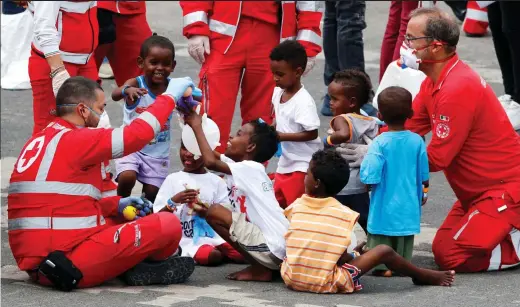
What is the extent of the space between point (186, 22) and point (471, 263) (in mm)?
2427

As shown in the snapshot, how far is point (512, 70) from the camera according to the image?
29.6 feet

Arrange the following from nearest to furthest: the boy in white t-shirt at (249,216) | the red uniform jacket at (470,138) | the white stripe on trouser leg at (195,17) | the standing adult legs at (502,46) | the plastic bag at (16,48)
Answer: the boy in white t-shirt at (249,216), the red uniform jacket at (470,138), the white stripe on trouser leg at (195,17), the standing adult legs at (502,46), the plastic bag at (16,48)

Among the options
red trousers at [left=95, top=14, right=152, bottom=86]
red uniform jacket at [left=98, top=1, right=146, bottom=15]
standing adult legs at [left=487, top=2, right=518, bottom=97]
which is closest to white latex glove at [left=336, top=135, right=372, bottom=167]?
red trousers at [left=95, top=14, right=152, bottom=86]

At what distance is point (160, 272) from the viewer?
5.76m

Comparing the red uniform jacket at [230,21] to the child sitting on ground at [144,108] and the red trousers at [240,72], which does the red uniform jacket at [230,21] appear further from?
the child sitting on ground at [144,108]

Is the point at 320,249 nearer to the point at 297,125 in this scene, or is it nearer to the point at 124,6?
the point at 297,125

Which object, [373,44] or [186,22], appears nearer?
[186,22]

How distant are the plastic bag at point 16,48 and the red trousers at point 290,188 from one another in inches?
191

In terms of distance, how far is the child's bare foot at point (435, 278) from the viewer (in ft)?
18.8

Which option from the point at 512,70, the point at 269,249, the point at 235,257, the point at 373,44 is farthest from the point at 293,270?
the point at 373,44

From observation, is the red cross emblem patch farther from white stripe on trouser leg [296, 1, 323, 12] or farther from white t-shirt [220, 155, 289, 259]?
white stripe on trouser leg [296, 1, 323, 12]

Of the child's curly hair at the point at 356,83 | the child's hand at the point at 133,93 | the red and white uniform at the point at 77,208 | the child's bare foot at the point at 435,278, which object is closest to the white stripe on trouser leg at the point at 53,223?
the red and white uniform at the point at 77,208

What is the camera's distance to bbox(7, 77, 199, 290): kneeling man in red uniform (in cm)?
554

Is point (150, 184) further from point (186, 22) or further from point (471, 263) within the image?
point (471, 263)
